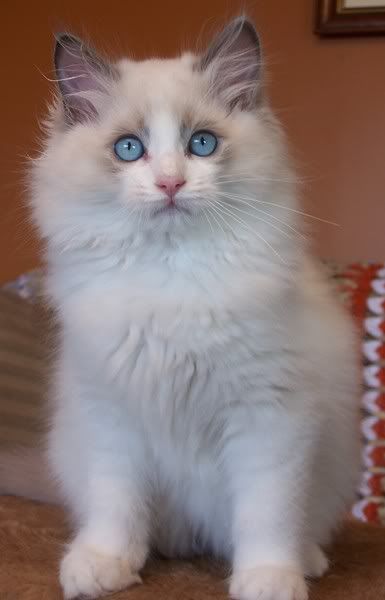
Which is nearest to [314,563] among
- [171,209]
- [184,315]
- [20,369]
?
[184,315]

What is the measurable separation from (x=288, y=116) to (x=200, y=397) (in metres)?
1.36

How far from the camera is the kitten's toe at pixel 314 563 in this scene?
120 cm

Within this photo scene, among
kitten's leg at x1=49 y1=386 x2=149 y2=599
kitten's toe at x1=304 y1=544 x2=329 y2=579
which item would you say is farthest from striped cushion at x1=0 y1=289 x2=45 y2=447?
kitten's toe at x1=304 y1=544 x2=329 y2=579

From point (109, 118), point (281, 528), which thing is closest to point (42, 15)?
point (109, 118)

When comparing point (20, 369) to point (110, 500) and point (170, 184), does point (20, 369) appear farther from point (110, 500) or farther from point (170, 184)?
point (170, 184)

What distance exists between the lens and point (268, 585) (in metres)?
1.04

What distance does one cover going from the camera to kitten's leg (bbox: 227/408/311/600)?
109cm

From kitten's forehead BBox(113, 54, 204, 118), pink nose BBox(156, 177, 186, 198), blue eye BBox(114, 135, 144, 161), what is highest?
kitten's forehead BBox(113, 54, 204, 118)

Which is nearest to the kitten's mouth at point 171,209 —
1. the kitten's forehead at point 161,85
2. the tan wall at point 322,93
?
the kitten's forehead at point 161,85

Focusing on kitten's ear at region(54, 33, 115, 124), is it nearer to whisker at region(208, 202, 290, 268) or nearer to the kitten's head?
the kitten's head

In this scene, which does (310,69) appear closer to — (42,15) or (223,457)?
(42,15)

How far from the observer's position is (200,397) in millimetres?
1102

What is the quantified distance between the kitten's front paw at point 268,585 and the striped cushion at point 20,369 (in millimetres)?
881

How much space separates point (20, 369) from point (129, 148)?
1100 millimetres
